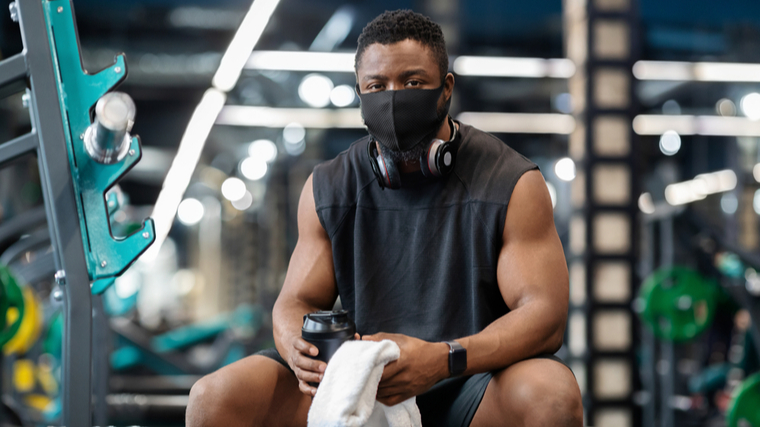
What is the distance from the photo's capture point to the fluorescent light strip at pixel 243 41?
3.55 meters

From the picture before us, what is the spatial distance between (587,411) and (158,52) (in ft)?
26.0

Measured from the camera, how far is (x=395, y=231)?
1.62m

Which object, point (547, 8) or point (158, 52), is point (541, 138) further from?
point (158, 52)

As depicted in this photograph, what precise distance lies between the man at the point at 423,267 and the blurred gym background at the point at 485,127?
1.56 feet

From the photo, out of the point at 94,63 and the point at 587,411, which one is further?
the point at 94,63

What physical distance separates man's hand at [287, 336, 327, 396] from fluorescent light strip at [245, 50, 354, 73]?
15.7ft

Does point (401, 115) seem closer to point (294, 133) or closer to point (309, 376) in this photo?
point (309, 376)

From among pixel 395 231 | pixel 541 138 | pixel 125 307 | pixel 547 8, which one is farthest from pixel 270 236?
pixel 395 231

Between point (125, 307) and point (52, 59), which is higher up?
point (52, 59)

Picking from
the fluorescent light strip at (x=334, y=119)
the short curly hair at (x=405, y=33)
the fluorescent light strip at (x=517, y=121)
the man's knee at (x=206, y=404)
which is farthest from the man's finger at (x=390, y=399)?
the fluorescent light strip at (x=517, y=121)

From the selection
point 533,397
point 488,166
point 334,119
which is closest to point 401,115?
point 488,166

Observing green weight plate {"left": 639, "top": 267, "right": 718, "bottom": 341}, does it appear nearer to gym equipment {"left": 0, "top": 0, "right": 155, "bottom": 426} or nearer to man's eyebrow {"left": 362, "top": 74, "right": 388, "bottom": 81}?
man's eyebrow {"left": 362, "top": 74, "right": 388, "bottom": 81}

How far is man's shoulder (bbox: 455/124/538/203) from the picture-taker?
4.95 feet

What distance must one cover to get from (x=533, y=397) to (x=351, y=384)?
35 cm
